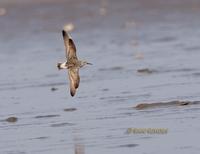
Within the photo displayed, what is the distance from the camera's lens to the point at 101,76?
1714cm

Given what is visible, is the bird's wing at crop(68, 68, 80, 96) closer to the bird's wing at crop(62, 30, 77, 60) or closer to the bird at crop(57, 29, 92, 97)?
the bird at crop(57, 29, 92, 97)

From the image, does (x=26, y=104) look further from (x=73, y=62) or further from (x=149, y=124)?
(x=149, y=124)

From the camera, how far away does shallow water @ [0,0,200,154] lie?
11.5m

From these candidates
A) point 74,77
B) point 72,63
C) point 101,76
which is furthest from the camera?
point 101,76

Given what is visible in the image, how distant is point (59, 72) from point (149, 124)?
653cm

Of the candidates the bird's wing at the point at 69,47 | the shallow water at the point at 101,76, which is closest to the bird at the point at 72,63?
the bird's wing at the point at 69,47

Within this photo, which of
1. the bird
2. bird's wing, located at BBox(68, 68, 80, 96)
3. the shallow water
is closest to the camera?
the shallow water

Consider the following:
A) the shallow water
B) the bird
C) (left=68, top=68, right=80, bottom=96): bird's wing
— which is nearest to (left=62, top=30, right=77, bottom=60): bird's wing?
the bird

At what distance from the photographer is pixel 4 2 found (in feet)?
100

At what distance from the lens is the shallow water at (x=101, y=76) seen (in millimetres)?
11477

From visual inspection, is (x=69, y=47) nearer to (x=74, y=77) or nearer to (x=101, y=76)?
(x=74, y=77)

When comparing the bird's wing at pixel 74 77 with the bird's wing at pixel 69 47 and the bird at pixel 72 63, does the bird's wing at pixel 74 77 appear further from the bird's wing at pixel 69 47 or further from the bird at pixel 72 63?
the bird's wing at pixel 69 47

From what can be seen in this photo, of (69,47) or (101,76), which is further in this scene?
(101,76)

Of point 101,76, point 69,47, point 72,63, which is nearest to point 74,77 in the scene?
→ point 72,63
